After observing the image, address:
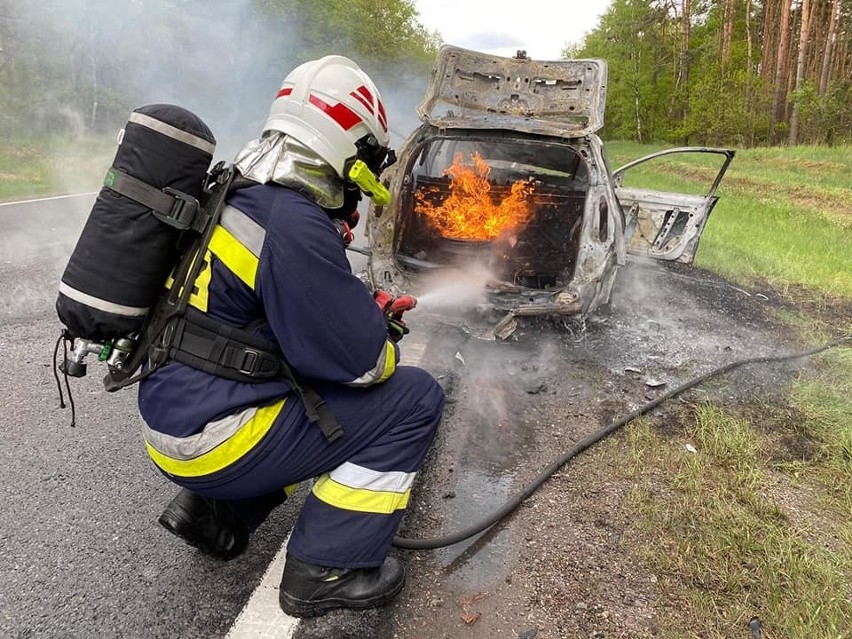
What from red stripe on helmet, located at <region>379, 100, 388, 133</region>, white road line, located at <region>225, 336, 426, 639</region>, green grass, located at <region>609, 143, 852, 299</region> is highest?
red stripe on helmet, located at <region>379, 100, 388, 133</region>

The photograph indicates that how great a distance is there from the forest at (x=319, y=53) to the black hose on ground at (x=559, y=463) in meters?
15.6

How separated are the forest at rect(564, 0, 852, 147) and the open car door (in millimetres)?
21006

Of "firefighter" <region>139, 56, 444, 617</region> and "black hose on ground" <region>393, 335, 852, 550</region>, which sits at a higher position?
"firefighter" <region>139, 56, 444, 617</region>

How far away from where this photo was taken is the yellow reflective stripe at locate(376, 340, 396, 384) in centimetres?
206

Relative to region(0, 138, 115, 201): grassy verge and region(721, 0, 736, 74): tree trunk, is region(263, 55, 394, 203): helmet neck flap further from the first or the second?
region(721, 0, 736, 74): tree trunk

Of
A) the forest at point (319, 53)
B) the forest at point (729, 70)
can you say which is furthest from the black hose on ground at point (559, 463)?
the forest at point (729, 70)

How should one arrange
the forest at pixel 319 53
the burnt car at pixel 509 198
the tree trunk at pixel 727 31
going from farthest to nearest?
1. the tree trunk at pixel 727 31
2. the forest at pixel 319 53
3. the burnt car at pixel 509 198

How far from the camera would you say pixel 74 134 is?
17062 mm

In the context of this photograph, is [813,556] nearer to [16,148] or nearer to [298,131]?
[298,131]

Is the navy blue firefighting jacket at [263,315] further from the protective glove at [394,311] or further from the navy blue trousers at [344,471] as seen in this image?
the protective glove at [394,311]

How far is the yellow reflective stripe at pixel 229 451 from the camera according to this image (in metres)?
1.89

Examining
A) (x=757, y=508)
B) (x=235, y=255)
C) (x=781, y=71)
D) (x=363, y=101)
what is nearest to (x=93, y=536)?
(x=235, y=255)

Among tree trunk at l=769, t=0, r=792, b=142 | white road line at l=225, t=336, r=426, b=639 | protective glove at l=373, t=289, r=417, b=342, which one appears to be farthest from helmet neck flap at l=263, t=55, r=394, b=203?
tree trunk at l=769, t=0, r=792, b=142

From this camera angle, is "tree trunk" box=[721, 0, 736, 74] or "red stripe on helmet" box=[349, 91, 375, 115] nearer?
"red stripe on helmet" box=[349, 91, 375, 115]
